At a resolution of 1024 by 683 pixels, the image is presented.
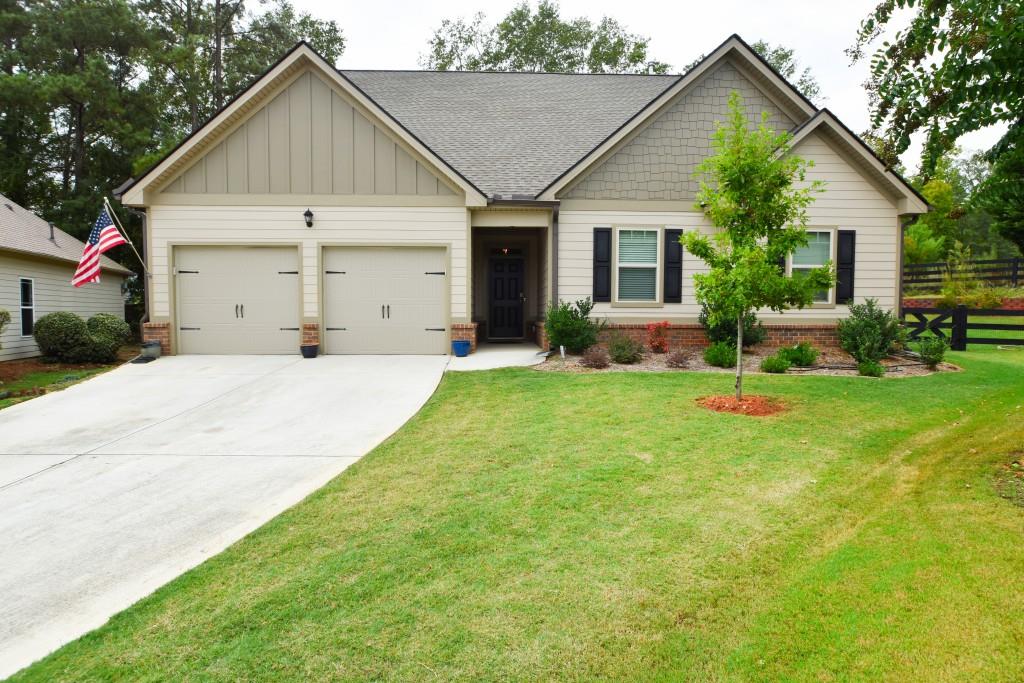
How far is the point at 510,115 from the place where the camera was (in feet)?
51.1

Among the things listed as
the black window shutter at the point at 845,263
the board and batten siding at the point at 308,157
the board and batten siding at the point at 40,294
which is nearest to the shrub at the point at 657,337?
the black window shutter at the point at 845,263

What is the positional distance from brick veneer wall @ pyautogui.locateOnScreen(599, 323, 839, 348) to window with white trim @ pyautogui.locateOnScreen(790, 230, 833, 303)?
0.68m

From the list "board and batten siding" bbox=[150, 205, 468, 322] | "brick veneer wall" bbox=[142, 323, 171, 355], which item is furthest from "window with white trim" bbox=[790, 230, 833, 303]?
"brick veneer wall" bbox=[142, 323, 171, 355]

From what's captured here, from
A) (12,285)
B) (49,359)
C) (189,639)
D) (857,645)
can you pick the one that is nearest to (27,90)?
(12,285)

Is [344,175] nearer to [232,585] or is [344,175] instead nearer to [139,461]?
[139,461]

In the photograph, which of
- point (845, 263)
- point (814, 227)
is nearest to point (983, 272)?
point (845, 263)

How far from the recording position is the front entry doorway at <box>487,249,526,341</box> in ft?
49.1

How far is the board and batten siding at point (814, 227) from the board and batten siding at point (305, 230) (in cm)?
231

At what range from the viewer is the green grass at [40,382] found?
916 centimetres

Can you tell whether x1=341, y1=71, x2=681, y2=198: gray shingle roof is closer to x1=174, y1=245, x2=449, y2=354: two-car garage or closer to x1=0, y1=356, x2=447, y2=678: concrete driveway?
x1=174, y1=245, x2=449, y2=354: two-car garage

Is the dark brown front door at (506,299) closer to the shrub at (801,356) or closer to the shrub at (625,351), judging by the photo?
the shrub at (625,351)

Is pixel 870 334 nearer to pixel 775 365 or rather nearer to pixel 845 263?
pixel 775 365

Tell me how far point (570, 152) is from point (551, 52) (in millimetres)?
18904

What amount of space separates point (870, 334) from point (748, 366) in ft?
7.58
